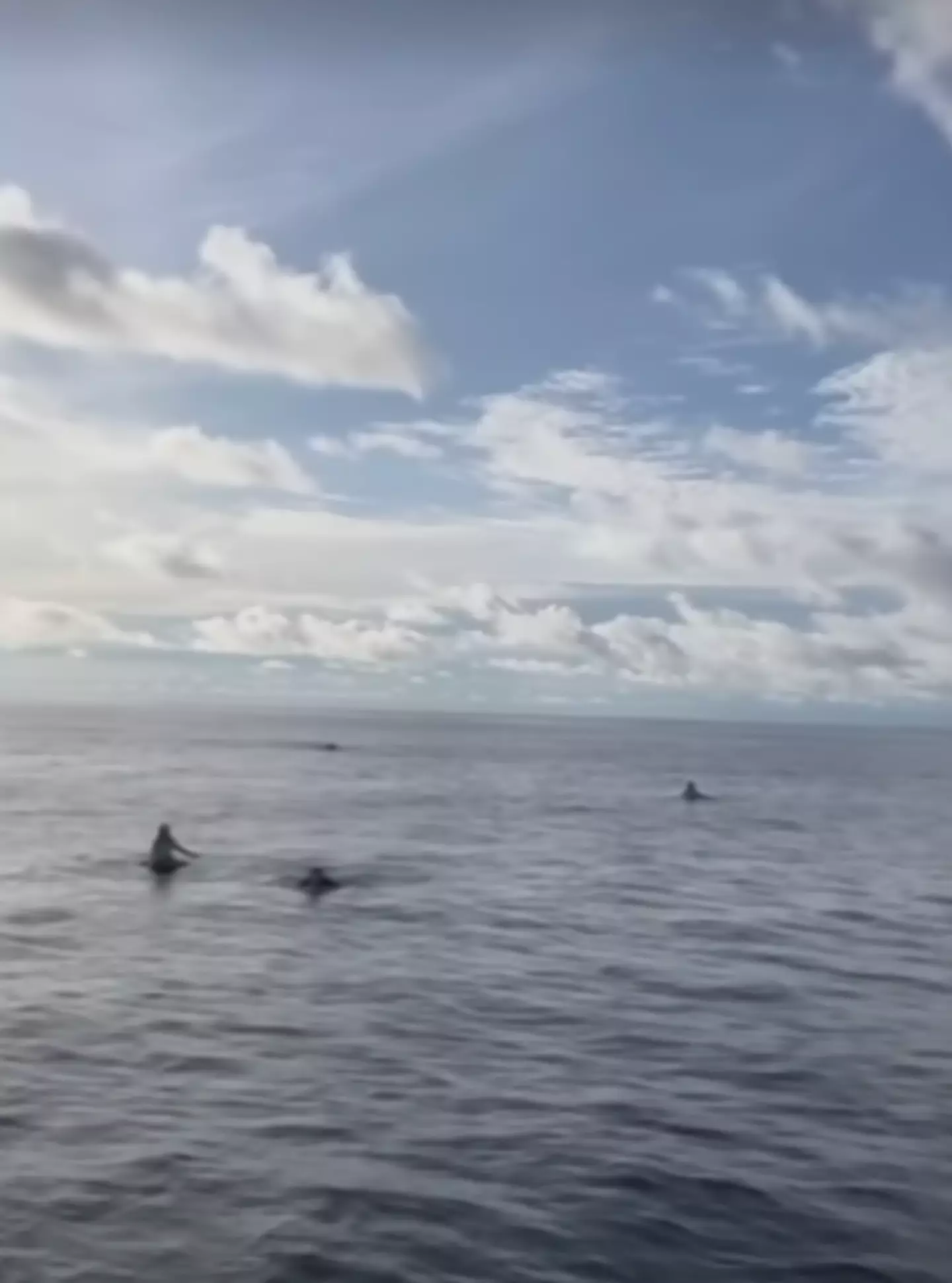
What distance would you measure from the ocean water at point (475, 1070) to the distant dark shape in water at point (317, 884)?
85cm

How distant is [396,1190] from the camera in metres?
20.3

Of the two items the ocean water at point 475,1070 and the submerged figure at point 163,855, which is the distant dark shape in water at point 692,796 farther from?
the submerged figure at point 163,855

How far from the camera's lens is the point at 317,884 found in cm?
5112

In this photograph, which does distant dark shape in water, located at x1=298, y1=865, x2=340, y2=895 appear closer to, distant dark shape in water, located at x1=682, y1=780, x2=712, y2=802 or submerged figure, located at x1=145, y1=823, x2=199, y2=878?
submerged figure, located at x1=145, y1=823, x2=199, y2=878

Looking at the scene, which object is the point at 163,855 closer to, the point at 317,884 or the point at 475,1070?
the point at 317,884

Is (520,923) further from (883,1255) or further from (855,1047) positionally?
(883,1255)

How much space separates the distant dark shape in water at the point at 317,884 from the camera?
2004 inches


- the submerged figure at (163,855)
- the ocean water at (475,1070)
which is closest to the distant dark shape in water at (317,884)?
the ocean water at (475,1070)

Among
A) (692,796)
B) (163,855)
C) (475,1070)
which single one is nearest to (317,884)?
(163,855)

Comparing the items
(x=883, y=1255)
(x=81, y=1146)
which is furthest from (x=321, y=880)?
(x=883, y=1255)

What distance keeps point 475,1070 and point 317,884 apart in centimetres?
2493

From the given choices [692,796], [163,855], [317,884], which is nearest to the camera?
[317,884]

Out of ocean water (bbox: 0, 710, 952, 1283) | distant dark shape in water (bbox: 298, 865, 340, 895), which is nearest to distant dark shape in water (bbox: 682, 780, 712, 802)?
ocean water (bbox: 0, 710, 952, 1283)

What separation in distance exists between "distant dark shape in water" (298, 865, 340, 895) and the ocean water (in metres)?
0.85
